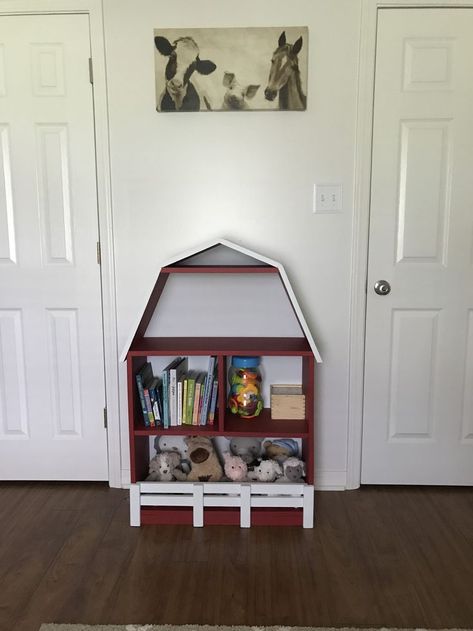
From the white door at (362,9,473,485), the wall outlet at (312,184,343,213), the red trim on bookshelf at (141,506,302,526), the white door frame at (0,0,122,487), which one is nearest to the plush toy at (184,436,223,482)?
the red trim on bookshelf at (141,506,302,526)

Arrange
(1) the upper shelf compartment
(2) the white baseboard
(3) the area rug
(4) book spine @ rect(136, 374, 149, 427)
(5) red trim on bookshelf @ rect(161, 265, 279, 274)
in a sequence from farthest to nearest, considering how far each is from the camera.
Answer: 1. (2) the white baseboard
2. (1) the upper shelf compartment
3. (4) book spine @ rect(136, 374, 149, 427)
4. (5) red trim on bookshelf @ rect(161, 265, 279, 274)
5. (3) the area rug

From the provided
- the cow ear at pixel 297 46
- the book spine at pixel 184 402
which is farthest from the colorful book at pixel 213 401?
the cow ear at pixel 297 46

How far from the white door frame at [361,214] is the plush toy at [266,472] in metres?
0.39

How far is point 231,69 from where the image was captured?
2.28 meters

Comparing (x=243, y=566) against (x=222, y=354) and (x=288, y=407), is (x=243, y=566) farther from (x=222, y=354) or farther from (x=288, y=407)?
(x=222, y=354)

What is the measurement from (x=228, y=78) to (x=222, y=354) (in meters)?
1.13

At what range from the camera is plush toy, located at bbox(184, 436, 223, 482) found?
2326 mm

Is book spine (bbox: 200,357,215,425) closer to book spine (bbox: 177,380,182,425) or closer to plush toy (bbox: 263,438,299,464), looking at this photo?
book spine (bbox: 177,380,182,425)

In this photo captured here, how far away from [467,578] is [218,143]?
6.18ft

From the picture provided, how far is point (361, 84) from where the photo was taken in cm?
229

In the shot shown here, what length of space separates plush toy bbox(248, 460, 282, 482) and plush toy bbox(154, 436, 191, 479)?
0.33m

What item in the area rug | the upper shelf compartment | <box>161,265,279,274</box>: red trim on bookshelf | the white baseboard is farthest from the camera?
the white baseboard

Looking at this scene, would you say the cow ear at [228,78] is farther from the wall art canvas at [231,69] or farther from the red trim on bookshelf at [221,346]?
the red trim on bookshelf at [221,346]

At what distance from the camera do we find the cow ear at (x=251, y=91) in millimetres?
2283
